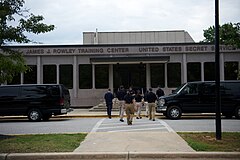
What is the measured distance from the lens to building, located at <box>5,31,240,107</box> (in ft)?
95.8

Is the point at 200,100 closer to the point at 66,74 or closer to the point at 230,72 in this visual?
the point at 230,72

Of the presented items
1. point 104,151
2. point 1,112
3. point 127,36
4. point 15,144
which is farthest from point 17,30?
point 127,36

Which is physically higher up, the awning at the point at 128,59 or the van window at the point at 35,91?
the awning at the point at 128,59

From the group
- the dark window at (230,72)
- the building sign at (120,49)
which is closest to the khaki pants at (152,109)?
the building sign at (120,49)

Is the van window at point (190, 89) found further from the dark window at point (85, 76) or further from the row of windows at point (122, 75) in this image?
the dark window at point (85, 76)

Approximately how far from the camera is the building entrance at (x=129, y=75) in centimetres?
2969

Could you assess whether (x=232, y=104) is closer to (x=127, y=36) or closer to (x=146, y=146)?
(x=146, y=146)

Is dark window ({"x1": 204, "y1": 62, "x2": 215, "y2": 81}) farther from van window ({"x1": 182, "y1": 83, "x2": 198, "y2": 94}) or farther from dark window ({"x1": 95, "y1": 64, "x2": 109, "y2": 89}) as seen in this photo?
van window ({"x1": 182, "y1": 83, "x2": 198, "y2": 94})

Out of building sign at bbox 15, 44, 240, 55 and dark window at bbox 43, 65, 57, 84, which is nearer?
building sign at bbox 15, 44, 240, 55

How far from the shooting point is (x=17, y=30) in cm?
1148

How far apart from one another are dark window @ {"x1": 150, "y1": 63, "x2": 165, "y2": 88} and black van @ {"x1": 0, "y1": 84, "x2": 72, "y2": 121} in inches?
423

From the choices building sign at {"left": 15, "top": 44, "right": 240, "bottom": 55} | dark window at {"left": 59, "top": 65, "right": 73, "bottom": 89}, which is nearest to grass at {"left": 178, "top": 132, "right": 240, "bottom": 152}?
building sign at {"left": 15, "top": 44, "right": 240, "bottom": 55}

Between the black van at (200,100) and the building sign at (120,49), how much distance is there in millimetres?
8944

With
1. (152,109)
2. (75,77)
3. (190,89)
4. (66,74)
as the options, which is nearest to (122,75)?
(75,77)
